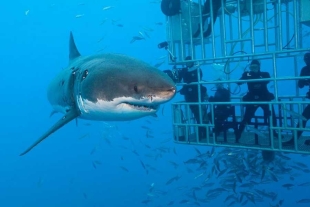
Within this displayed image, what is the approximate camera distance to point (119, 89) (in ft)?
8.54

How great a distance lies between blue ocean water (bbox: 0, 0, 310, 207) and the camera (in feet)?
58.9

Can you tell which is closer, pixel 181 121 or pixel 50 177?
pixel 181 121

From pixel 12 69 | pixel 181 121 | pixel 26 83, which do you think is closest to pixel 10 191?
pixel 181 121

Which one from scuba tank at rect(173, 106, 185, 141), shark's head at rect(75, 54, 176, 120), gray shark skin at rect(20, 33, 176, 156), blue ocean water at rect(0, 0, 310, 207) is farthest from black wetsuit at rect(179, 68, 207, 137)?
shark's head at rect(75, 54, 176, 120)

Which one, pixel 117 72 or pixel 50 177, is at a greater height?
pixel 117 72

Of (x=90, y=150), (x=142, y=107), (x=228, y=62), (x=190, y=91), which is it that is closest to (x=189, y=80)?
(x=190, y=91)

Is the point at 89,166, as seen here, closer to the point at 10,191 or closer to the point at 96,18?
the point at 10,191

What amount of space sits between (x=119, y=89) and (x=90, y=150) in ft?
141

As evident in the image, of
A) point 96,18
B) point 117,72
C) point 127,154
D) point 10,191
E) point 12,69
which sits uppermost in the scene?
point 96,18

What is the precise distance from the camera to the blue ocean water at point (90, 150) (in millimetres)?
17938

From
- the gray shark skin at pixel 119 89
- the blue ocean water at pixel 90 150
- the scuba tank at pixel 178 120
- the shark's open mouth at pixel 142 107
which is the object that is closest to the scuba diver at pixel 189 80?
the scuba tank at pixel 178 120

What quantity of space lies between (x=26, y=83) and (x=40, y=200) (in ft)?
190

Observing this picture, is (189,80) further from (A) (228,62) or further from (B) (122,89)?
(B) (122,89)

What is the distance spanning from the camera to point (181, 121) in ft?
18.6
